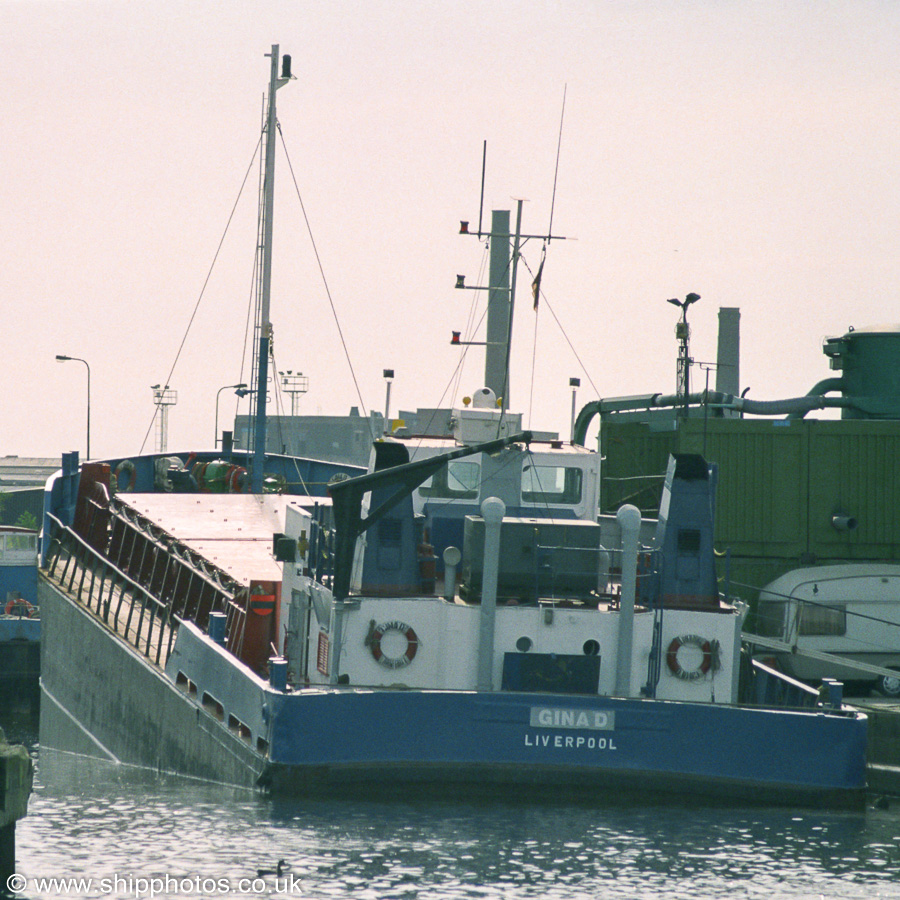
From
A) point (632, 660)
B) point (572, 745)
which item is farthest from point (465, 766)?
point (632, 660)

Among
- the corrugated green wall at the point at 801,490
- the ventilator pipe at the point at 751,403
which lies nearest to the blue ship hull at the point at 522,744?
the corrugated green wall at the point at 801,490

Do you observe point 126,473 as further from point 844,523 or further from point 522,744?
point 522,744

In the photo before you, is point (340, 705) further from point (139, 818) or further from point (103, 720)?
point (103, 720)

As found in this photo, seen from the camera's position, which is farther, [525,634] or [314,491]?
[314,491]

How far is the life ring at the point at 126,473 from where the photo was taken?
37.1 meters

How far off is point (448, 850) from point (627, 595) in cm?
414

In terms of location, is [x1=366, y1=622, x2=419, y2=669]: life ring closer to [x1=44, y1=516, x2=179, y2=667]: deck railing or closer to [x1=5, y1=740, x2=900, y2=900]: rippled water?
[x1=5, y1=740, x2=900, y2=900]: rippled water

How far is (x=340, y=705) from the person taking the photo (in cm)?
1773

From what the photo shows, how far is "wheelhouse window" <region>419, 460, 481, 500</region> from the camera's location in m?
21.0

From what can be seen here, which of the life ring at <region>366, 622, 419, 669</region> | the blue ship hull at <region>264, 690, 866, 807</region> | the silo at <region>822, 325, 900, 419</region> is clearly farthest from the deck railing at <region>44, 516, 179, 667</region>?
the silo at <region>822, 325, 900, 419</region>

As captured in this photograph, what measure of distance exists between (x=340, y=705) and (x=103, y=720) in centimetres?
1143

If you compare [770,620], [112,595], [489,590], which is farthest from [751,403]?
[489,590]

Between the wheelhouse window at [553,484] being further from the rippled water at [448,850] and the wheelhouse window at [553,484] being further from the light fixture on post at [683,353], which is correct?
the light fixture on post at [683,353]

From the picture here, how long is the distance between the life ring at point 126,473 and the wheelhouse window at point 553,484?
1852cm
